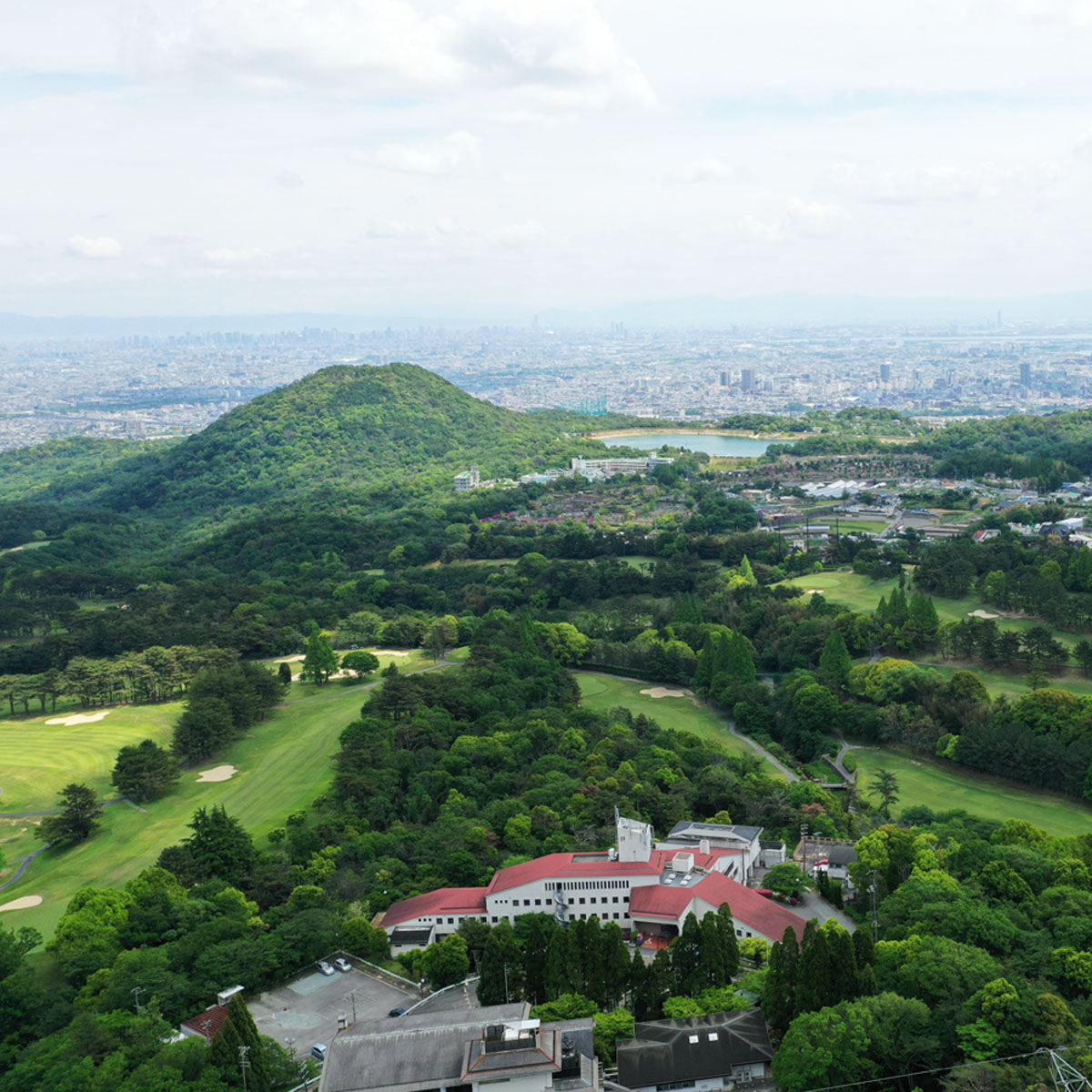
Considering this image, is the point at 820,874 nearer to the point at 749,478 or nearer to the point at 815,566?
the point at 815,566

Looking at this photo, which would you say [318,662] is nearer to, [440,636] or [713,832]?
[440,636]

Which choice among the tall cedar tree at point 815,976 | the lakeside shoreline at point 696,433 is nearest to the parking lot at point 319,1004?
the tall cedar tree at point 815,976

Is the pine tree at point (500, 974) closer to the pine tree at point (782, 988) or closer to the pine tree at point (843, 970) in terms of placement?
the pine tree at point (782, 988)

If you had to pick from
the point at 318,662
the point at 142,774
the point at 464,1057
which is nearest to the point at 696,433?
the point at 318,662

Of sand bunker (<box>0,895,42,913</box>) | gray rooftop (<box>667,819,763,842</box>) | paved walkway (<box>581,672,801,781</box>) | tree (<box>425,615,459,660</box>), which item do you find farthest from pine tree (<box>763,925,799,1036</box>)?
tree (<box>425,615,459,660</box>)

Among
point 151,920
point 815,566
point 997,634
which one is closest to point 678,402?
point 815,566
